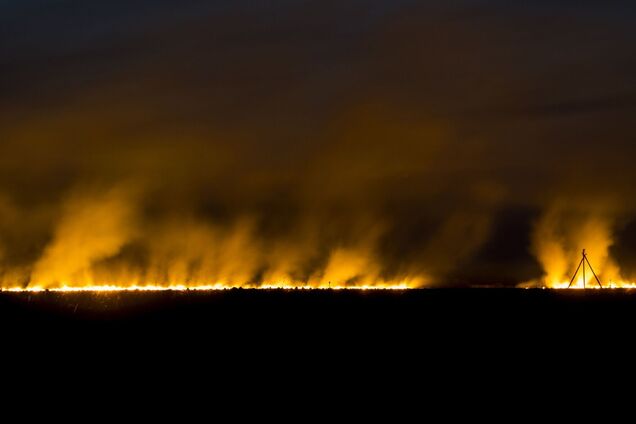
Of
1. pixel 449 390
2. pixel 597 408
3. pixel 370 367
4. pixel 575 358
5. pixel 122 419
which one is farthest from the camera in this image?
pixel 575 358

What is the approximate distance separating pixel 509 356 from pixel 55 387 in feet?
139

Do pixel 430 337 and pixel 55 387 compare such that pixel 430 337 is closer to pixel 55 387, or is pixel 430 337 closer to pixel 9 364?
pixel 9 364

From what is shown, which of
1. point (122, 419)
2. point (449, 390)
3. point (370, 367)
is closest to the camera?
point (122, 419)

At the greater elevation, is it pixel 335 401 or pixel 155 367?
pixel 155 367

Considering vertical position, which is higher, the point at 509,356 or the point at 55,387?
the point at 509,356

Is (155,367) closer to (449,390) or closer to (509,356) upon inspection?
(449,390)

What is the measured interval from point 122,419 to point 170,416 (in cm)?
231

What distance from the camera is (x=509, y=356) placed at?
3324 inches

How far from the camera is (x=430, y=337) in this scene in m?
115

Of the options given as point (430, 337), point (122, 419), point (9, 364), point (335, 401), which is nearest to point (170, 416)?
point (122, 419)

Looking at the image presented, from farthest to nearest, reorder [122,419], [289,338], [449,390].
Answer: [289,338] < [449,390] < [122,419]

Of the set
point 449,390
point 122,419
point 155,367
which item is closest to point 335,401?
point 449,390

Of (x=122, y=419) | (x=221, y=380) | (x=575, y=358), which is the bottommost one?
(x=122, y=419)

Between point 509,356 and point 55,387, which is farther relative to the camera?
point 509,356
